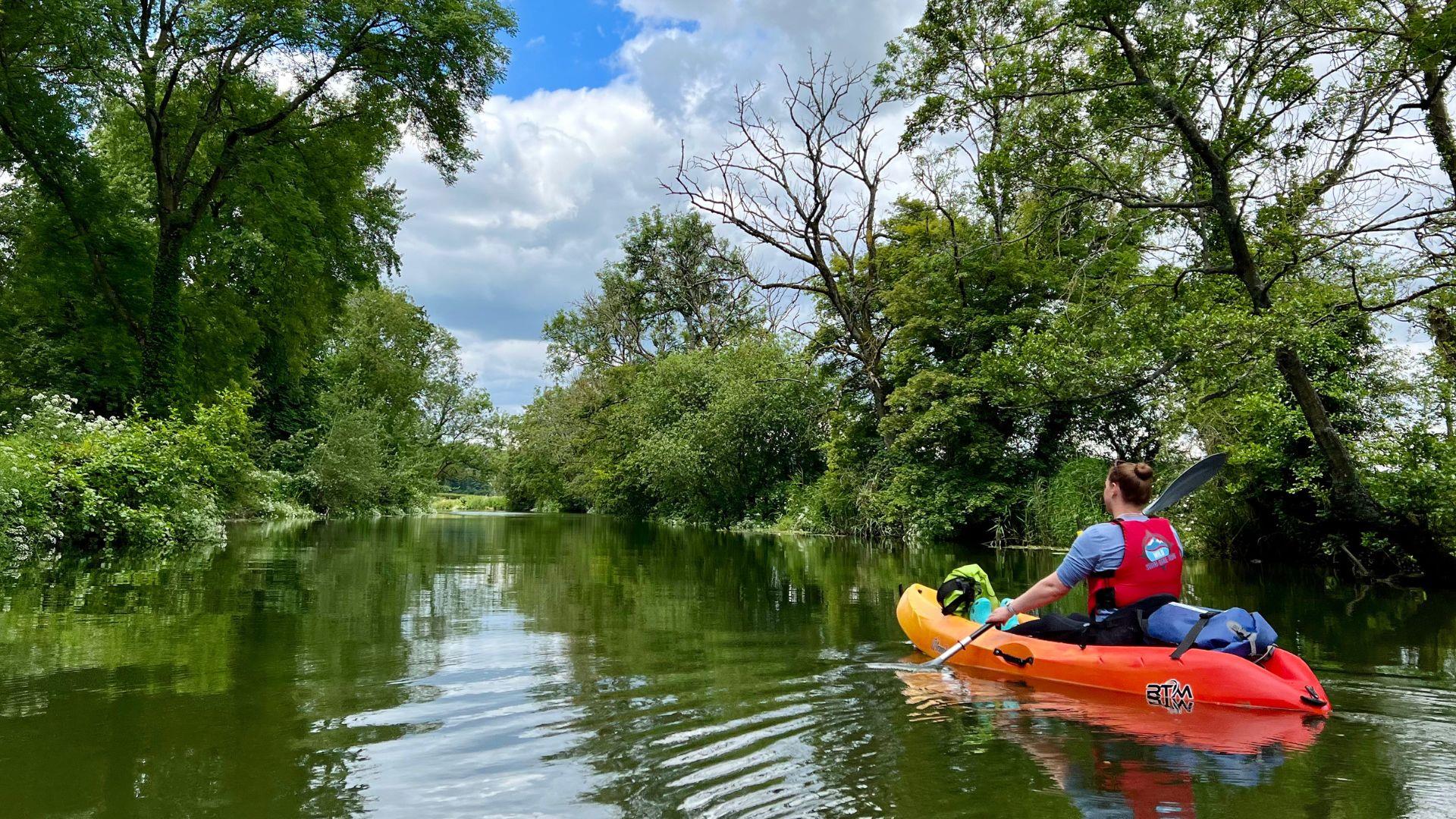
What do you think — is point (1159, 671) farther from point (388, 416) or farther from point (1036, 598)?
point (388, 416)

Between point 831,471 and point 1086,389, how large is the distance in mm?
9685

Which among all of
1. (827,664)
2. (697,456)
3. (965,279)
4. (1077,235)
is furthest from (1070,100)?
(697,456)

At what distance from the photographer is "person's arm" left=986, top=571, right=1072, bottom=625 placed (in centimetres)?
505

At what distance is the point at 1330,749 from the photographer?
3676 mm

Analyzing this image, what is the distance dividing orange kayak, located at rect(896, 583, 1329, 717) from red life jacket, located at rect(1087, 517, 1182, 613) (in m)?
0.36

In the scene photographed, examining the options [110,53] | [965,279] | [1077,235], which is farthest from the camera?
[965,279]

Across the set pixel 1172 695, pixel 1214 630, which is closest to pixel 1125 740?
pixel 1172 695

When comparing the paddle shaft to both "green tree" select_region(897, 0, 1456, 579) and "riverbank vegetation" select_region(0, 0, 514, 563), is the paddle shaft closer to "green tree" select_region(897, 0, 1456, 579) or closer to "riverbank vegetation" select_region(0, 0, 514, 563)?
"green tree" select_region(897, 0, 1456, 579)

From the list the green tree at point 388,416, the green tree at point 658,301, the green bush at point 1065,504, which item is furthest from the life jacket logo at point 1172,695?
the green tree at point 658,301

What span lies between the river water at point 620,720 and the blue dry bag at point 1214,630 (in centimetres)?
40

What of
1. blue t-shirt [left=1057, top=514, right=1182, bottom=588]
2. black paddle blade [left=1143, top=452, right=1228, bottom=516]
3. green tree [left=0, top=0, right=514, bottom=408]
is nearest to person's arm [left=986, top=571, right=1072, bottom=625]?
blue t-shirt [left=1057, top=514, right=1182, bottom=588]

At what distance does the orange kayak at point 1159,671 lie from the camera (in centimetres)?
425

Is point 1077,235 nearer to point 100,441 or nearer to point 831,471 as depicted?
point 831,471

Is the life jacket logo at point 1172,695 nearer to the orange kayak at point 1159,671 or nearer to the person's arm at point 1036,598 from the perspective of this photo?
the orange kayak at point 1159,671
